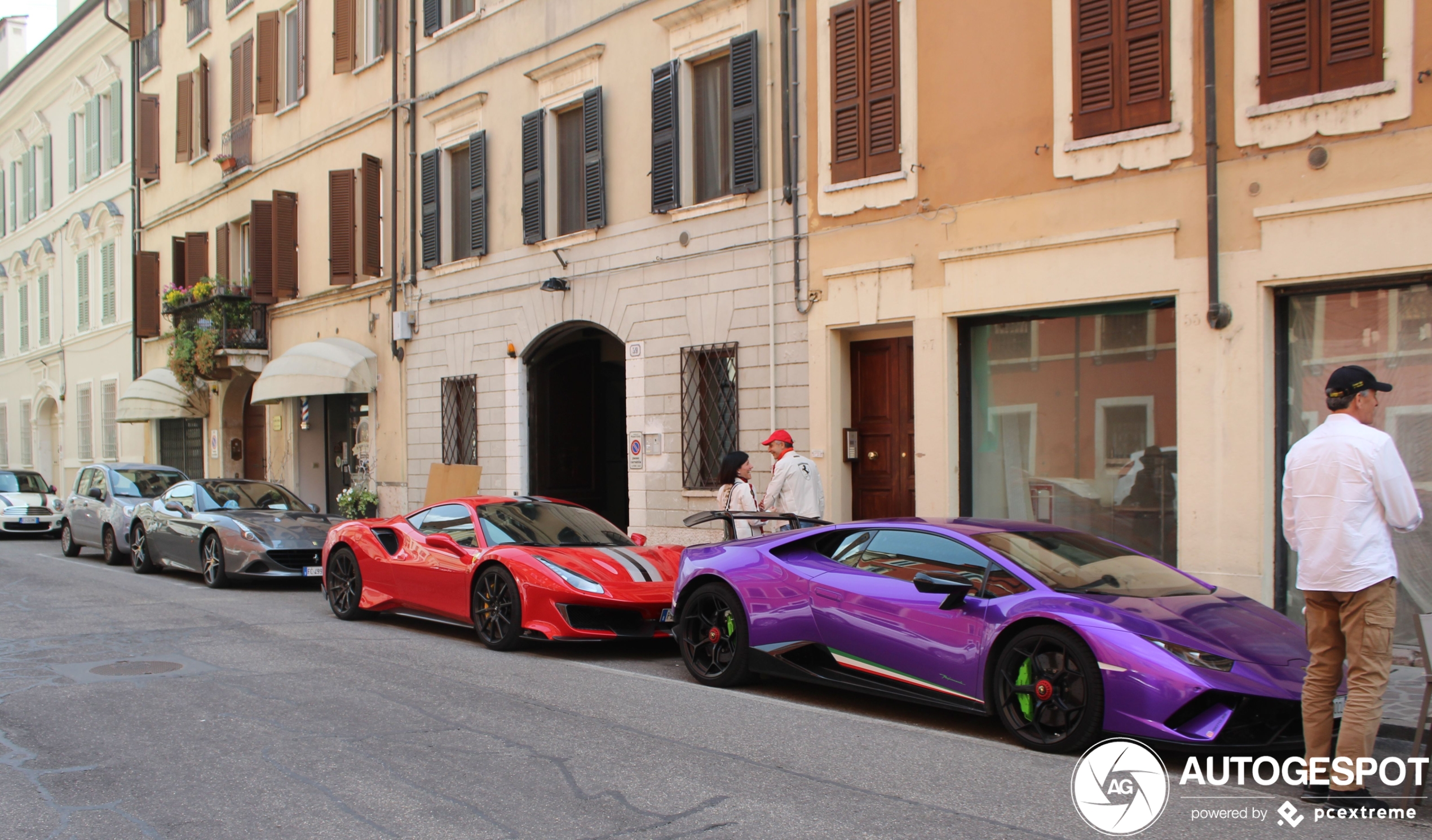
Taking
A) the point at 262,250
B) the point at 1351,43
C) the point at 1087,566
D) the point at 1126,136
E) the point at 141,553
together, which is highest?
the point at 262,250

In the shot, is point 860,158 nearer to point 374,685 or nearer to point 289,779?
point 374,685

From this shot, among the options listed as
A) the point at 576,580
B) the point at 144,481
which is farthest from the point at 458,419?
the point at 576,580

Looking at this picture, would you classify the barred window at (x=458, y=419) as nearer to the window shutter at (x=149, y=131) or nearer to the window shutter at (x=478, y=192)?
the window shutter at (x=478, y=192)

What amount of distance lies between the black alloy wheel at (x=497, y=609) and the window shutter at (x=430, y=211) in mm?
10467

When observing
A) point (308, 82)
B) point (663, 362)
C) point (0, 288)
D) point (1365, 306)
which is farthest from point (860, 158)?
point (0, 288)

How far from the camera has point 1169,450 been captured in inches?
402

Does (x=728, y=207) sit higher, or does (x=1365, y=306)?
(x=728, y=207)

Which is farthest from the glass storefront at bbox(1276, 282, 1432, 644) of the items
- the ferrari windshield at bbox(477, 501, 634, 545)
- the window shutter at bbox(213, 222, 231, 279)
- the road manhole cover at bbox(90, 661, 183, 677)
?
the window shutter at bbox(213, 222, 231, 279)

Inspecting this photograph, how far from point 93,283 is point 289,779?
104ft

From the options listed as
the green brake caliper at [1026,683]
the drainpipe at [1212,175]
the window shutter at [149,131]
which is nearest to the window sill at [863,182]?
the drainpipe at [1212,175]

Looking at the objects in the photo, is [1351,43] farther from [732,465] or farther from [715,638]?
[715,638]

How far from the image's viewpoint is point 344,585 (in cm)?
1092

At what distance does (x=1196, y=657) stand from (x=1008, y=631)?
0.96 m

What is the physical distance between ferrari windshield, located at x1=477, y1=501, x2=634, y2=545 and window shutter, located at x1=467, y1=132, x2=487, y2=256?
816cm
